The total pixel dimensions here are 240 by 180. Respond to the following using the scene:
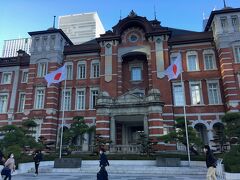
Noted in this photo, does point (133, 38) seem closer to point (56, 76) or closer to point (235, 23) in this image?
point (56, 76)

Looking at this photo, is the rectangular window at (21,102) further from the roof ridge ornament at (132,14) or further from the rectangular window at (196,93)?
the rectangular window at (196,93)

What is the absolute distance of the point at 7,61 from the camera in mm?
28922

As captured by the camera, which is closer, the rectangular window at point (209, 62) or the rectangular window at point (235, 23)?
the rectangular window at point (235, 23)

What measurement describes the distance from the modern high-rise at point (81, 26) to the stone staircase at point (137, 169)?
6512cm

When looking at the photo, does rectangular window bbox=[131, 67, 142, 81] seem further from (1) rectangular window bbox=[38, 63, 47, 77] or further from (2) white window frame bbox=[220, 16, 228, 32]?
(1) rectangular window bbox=[38, 63, 47, 77]

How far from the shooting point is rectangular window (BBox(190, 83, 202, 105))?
22.5 metres

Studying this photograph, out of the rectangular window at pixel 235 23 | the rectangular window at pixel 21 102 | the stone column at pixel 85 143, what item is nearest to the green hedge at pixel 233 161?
the stone column at pixel 85 143

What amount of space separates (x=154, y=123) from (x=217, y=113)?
22.4 ft

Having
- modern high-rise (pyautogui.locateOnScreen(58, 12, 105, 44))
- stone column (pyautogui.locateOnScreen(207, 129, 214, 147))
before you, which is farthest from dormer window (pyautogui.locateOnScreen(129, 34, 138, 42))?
modern high-rise (pyautogui.locateOnScreen(58, 12, 105, 44))

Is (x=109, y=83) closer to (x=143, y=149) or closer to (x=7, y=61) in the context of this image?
(x=143, y=149)

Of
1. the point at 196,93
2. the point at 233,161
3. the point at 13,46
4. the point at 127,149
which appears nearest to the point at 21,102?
the point at 127,149

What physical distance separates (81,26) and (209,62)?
63.8 metres

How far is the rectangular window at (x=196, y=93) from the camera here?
73.9 feet

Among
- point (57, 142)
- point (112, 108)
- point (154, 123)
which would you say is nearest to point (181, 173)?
point (154, 123)
